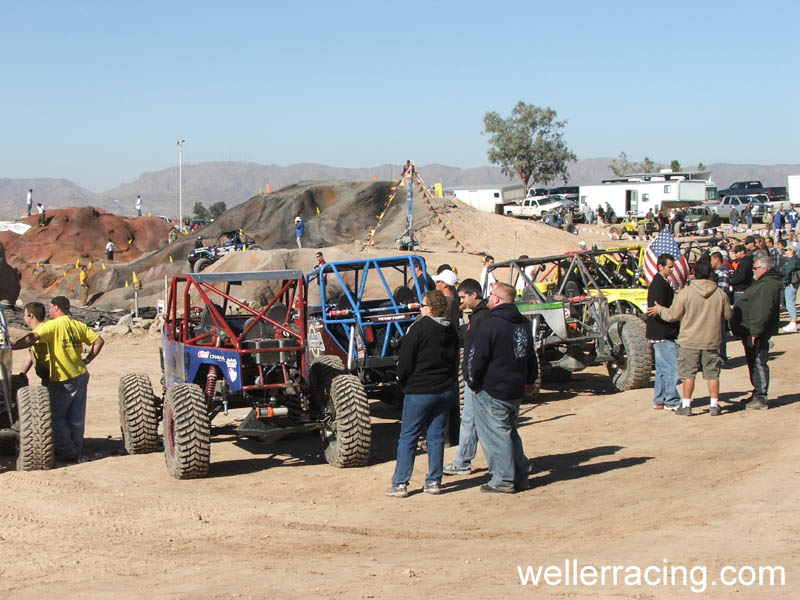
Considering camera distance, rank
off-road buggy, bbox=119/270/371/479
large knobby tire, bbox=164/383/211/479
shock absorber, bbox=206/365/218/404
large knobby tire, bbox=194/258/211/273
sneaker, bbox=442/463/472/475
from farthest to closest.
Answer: large knobby tire, bbox=194/258/211/273, shock absorber, bbox=206/365/218/404, off-road buggy, bbox=119/270/371/479, large knobby tire, bbox=164/383/211/479, sneaker, bbox=442/463/472/475

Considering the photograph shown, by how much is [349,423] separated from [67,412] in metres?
3.08

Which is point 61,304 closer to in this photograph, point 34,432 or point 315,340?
point 34,432

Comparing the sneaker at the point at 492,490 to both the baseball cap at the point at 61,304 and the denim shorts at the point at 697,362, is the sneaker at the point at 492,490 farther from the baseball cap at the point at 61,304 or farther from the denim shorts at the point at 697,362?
the baseball cap at the point at 61,304

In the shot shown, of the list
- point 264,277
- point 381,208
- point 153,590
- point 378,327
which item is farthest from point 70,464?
point 381,208

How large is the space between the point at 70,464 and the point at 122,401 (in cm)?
86

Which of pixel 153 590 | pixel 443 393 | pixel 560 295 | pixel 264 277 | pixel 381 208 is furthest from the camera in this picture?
pixel 381 208

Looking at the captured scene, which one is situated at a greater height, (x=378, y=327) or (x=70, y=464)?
(x=378, y=327)

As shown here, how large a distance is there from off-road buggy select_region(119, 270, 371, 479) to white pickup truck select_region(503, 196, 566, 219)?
41.2 metres

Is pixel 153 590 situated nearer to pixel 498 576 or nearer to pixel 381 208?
pixel 498 576

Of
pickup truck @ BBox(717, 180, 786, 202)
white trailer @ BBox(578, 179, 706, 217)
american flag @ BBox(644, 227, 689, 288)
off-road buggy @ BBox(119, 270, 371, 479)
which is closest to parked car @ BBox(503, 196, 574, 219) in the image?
white trailer @ BBox(578, 179, 706, 217)

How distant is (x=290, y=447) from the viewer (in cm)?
1048

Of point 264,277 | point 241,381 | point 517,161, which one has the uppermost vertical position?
point 517,161

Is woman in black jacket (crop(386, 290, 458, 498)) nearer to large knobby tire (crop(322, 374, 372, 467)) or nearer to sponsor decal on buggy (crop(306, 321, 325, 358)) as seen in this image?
large knobby tire (crop(322, 374, 372, 467))

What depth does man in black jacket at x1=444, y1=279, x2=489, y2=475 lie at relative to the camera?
8.15 metres
